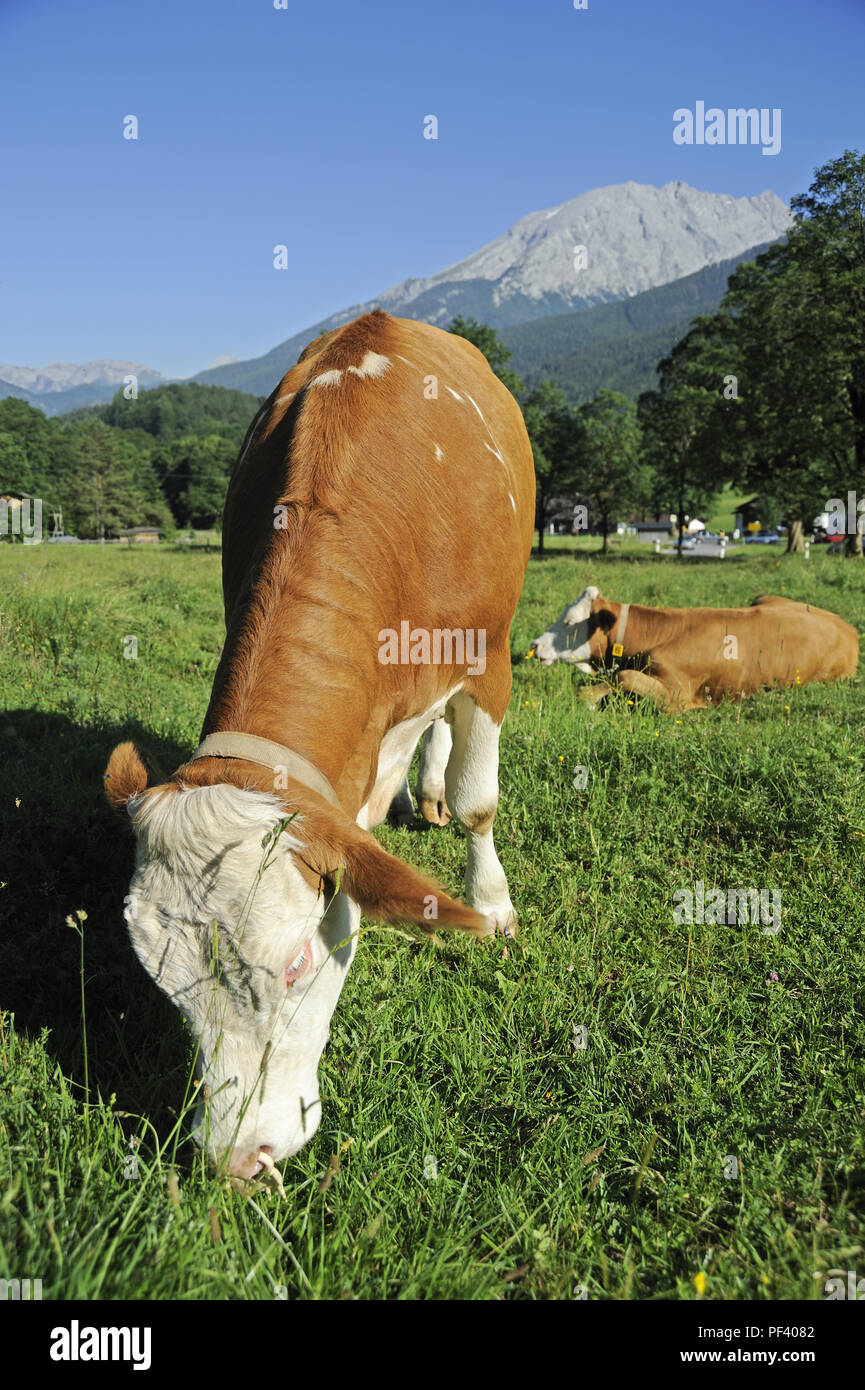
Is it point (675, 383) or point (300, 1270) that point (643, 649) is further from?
point (675, 383)

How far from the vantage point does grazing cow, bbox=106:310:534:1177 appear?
6.53 feet

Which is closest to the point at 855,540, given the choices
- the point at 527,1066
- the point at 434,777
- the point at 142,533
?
the point at 434,777

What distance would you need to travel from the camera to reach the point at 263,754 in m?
2.21

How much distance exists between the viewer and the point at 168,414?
157250 millimetres

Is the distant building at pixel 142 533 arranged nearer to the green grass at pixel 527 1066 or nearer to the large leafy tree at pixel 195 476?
the large leafy tree at pixel 195 476

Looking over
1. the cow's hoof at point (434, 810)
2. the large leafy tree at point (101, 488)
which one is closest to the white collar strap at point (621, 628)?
the cow's hoof at point (434, 810)

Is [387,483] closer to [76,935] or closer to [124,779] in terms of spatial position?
[124,779]

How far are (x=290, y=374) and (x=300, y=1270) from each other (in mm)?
3647

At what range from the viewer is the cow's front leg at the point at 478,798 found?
153 inches

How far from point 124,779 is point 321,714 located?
1.99ft

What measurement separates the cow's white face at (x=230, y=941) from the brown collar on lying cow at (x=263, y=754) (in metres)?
0.15

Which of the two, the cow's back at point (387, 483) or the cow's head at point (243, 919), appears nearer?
the cow's head at point (243, 919)

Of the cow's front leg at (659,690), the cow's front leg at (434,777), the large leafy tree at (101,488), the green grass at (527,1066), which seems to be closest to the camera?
the green grass at (527,1066)
